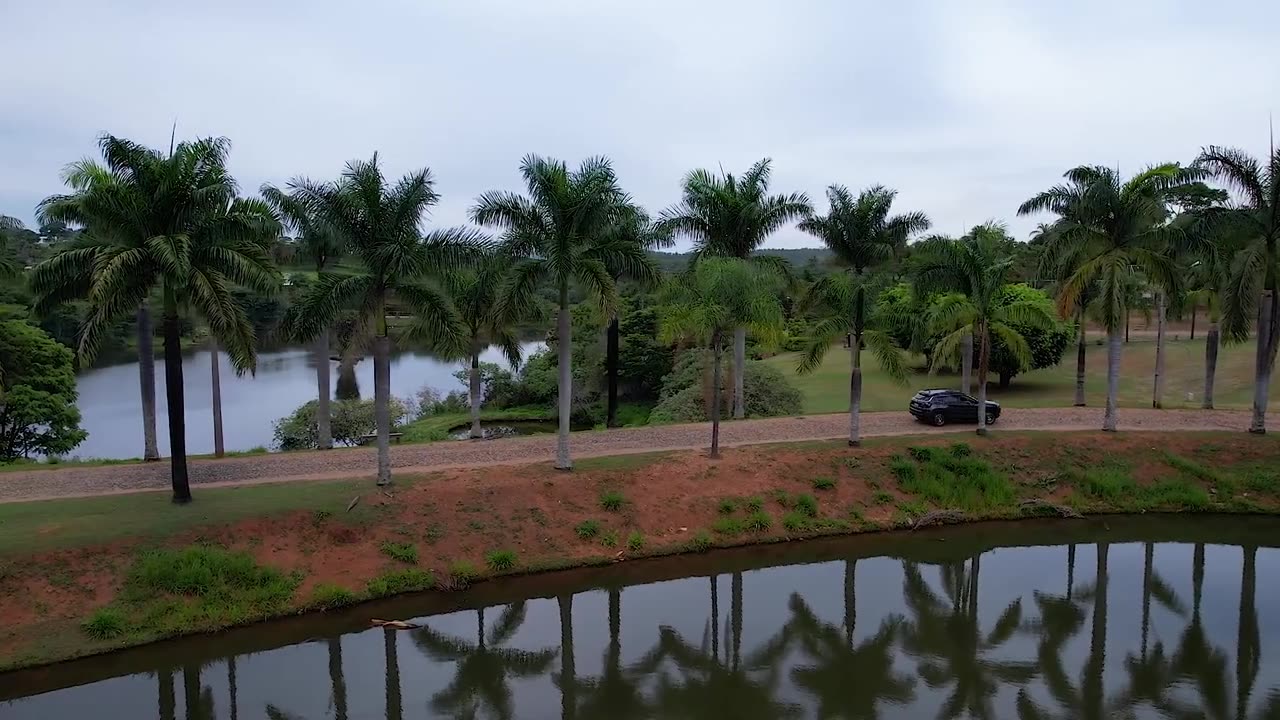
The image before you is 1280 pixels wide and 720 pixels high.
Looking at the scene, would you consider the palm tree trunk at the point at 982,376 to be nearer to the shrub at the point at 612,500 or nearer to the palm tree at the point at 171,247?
the shrub at the point at 612,500

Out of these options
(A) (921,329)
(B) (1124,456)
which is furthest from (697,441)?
(A) (921,329)

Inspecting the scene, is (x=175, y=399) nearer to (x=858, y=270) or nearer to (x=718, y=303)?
(x=718, y=303)

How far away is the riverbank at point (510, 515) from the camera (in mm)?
16578

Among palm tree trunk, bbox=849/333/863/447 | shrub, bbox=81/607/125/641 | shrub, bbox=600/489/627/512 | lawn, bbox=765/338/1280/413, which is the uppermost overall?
palm tree trunk, bbox=849/333/863/447

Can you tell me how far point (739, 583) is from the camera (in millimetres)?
20359

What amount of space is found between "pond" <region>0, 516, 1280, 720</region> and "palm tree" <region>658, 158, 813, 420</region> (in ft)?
36.9

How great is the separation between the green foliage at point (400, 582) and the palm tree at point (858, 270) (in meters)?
13.8

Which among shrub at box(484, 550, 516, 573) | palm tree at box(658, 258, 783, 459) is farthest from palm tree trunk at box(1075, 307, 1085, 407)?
shrub at box(484, 550, 516, 573)

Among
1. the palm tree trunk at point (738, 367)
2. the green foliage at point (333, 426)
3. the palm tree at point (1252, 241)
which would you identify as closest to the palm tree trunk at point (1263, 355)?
the palm tree at point (1252, 241)

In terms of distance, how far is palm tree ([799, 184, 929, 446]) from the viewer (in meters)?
25.5

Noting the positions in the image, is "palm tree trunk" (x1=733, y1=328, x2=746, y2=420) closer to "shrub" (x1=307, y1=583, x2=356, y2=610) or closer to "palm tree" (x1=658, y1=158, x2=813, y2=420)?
"palm tree" (x1=658, y1=158, x2=813, y2=420)

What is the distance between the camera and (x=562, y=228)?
69.5 ft

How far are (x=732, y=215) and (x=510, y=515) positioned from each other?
13.4 meters

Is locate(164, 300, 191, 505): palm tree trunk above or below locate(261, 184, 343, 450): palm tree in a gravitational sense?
below
